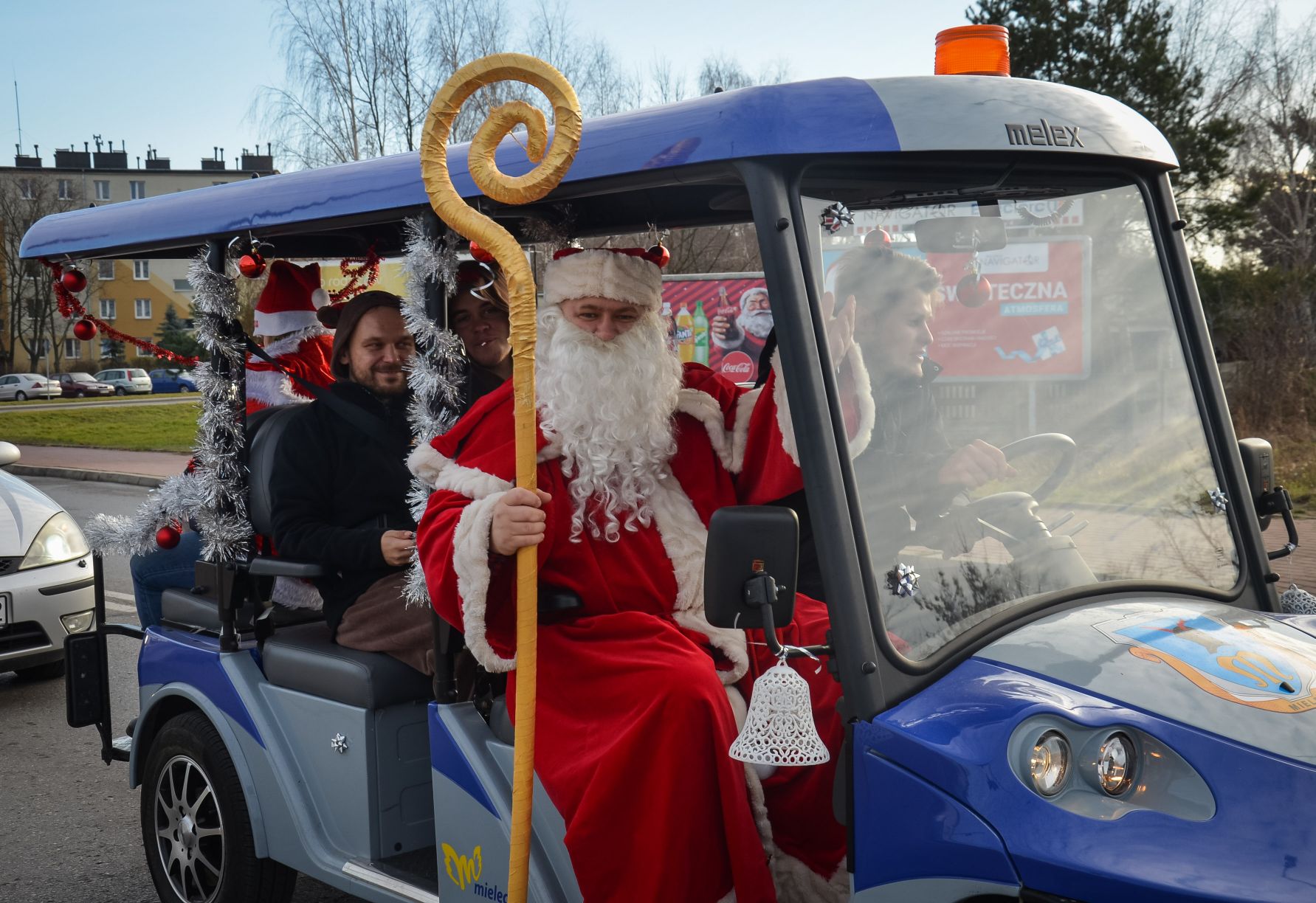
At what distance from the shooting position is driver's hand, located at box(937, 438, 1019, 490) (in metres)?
2.37

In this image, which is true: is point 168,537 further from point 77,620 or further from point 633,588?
point 77,620

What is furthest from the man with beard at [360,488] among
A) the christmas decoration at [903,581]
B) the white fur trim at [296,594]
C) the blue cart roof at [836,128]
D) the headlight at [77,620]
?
the headlight at [77,620]

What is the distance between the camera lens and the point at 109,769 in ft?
17.7

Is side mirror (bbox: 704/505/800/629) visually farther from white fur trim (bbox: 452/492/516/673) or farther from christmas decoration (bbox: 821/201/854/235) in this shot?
white fur trim (bbox: 452/492/516/673)

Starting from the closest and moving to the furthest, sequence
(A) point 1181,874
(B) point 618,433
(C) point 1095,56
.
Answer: (A) point 1181,874 < (B) point 618,433 < (C) point 1095,56

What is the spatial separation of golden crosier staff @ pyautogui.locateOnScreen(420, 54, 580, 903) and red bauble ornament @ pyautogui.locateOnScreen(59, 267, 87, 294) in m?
1.87

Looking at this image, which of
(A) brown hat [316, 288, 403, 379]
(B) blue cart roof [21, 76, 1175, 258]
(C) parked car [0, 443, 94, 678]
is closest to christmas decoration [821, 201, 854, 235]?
(B) blue cart roof [21, 76, 1175, 258]

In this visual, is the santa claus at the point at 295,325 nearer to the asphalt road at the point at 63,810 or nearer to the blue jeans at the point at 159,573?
the blue jeans at the point at 159,573

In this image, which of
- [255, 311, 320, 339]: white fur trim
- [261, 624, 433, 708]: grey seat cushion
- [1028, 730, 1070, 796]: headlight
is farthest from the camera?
[255, 311, 320, 339]: white fur trim

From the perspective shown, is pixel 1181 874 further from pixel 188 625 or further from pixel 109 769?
pixel 109 769

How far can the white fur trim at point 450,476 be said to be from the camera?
2799mm

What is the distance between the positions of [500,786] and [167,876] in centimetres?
164

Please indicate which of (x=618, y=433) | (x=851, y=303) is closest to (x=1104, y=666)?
(x=851, y=303)

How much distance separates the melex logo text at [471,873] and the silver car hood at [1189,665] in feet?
4.12
